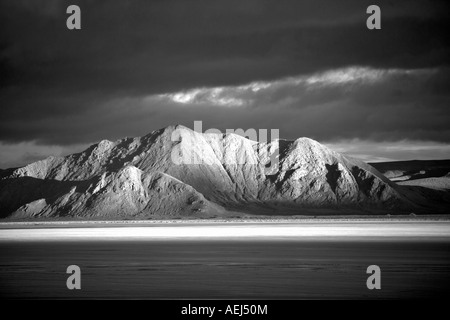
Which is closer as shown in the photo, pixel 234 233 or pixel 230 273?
pixel 230 273

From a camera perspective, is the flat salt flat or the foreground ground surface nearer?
the foreground ground surface

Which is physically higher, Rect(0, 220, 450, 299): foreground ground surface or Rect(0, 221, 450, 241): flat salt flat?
Rect(0, 220, 450, 299): foreground ground surface

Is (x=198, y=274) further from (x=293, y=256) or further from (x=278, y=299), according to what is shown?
(x=293, y=256)

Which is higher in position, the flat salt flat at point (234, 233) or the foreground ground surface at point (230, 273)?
the foreground ground surface at point (230, 273)

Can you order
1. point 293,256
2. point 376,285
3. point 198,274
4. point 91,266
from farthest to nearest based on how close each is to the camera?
point 293,256 < point 91,266 < point 198,274 < point 376,285

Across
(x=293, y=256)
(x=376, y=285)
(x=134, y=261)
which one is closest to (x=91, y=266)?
(x=134, y=261)

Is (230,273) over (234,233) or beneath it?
over

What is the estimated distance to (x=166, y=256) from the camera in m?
51.9

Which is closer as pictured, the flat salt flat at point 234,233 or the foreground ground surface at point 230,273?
the foreground ground surface at point 230,273
